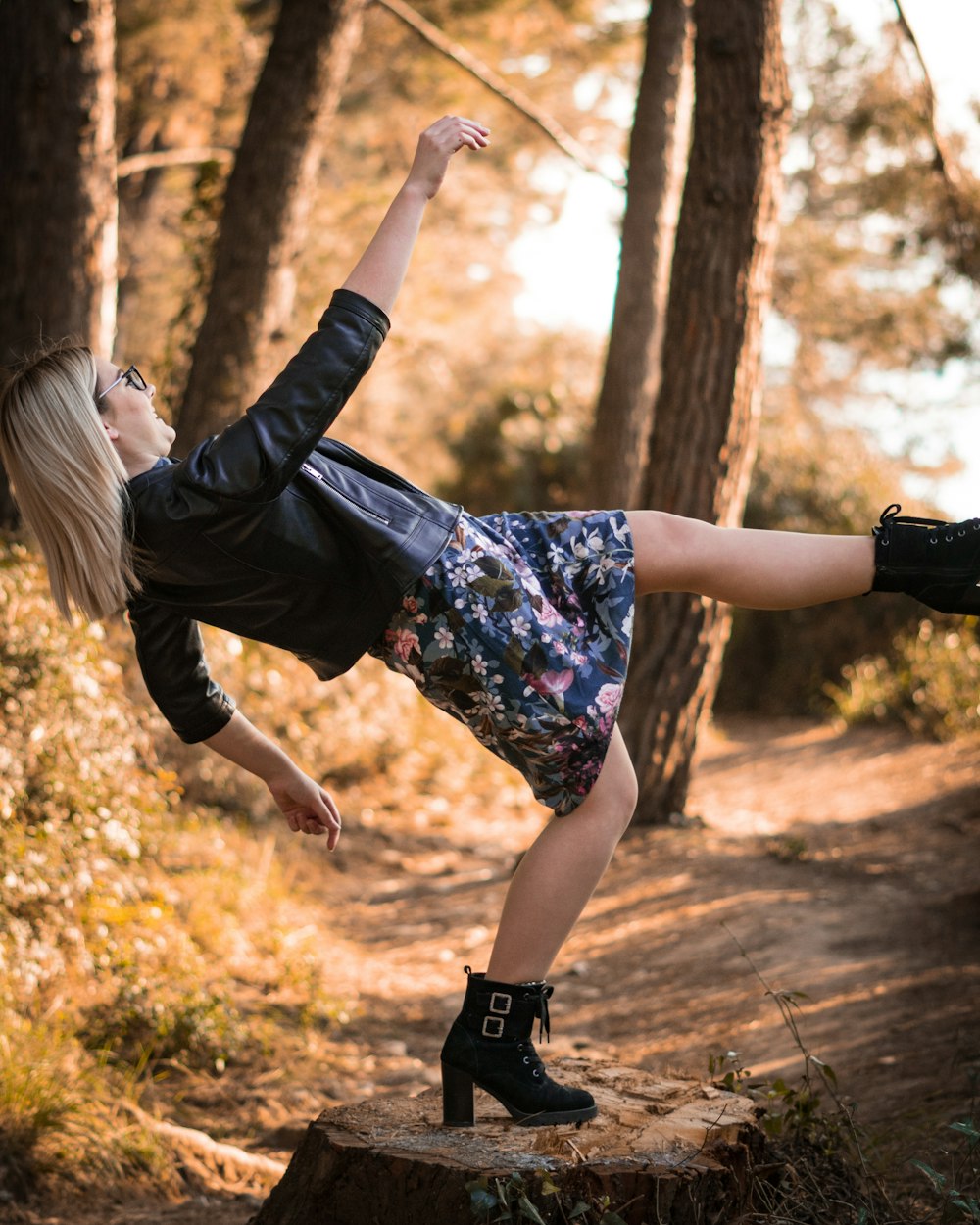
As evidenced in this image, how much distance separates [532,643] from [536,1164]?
0.92 meters

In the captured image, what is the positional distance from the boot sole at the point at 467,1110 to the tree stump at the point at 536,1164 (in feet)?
0.05

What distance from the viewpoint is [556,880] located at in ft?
7.23

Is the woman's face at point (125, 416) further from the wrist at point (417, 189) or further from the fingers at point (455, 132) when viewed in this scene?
the fingers at point (455, 132)

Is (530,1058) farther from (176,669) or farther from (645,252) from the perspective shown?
(645,252)

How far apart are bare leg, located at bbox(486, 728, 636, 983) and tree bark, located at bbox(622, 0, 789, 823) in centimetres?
324

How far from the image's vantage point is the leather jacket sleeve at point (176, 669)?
7.64ft

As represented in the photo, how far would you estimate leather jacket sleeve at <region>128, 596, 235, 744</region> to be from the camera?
233cm

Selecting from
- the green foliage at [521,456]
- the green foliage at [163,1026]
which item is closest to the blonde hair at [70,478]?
the green foliage at [163,1026]

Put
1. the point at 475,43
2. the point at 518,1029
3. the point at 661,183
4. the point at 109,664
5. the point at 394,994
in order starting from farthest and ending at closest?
the point at 475,43 < the point at 661,183 < the point at 394,994 < the point at 109,664 < the point at 518,1029

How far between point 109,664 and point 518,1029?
2481mm

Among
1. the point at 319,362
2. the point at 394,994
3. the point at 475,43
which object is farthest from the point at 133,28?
the point at 319,362

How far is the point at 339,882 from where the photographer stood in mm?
5695

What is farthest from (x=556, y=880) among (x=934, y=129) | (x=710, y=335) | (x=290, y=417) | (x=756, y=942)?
(x=934, y=129)

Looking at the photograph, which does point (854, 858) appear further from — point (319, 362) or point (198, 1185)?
point (319, 362)
